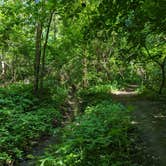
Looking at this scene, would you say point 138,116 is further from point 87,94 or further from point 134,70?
point 134,70

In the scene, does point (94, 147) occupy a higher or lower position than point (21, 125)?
higher

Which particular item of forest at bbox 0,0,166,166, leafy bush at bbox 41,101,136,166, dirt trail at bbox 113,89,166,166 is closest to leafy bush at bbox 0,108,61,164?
forest at bbox 0,0,166,166

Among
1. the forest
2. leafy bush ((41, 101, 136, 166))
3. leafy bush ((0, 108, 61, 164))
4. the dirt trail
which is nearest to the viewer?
the forest

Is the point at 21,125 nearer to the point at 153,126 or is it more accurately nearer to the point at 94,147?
the point at 94,147

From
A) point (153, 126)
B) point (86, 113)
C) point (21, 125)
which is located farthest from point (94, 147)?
point (86, 113)

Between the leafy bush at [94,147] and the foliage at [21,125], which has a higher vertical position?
the leafy bush at [94,147]

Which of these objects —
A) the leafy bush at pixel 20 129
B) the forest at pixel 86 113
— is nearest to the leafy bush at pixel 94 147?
the forest at pixel 86 113

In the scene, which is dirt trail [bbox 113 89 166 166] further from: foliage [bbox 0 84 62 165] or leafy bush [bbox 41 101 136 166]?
foliage [bbox 0 84 62 165]

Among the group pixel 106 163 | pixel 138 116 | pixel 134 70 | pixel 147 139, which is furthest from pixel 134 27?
pixel 134 70

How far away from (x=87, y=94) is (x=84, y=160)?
15756mm

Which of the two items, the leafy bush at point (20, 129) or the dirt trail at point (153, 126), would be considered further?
the leafy bush at point (20, 129)

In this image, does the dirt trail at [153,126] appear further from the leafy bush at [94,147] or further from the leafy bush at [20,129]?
the leafy bush at [20,129]

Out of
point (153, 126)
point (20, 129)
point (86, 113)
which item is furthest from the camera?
point (86, 113)

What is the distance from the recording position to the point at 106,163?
26.8 ft
